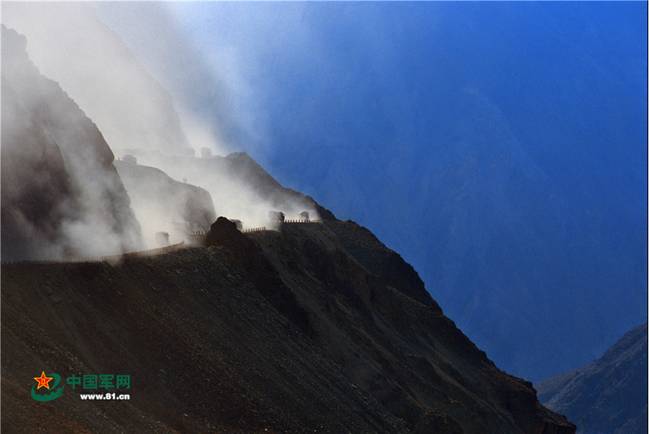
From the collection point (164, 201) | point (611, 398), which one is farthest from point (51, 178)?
point (611, 398)

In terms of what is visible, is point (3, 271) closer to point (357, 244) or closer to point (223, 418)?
point (223, 418)

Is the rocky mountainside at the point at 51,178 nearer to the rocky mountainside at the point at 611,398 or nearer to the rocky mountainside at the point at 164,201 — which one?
the rocky mountainside at the point at 164,201

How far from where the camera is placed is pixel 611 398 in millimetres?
191125

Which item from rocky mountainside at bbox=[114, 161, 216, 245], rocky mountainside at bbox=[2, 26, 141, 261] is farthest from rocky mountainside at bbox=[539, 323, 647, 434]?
rocky mountainside at bbox=[2, 26, 141, 261]

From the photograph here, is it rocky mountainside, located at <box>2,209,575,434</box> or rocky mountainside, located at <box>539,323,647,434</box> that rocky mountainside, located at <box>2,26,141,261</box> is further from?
rocky mountainside, located at <box>539,323,647,434</box>

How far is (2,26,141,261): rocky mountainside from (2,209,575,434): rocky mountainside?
1542 mm

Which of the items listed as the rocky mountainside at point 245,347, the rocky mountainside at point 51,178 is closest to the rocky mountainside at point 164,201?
the rocky mountainside at point 245,347

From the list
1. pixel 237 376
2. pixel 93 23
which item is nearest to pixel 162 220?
pixel 237 376

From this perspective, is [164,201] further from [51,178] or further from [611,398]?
[611,398]

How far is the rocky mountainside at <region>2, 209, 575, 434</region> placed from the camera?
45.7 metres

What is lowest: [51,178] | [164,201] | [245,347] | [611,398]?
[245,347]

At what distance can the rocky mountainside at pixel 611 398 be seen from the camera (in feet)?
613

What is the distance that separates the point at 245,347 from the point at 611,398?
139 metres

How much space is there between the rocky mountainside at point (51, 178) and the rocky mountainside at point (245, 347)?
1542 millimetres
